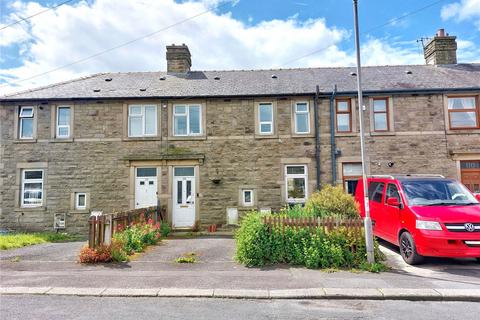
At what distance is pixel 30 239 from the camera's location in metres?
11.1

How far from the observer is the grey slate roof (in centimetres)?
1402

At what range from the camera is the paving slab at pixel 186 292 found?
5379 millimetres

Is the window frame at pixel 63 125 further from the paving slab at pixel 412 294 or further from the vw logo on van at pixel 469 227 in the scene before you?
the vw logo on van at pixel 469 227

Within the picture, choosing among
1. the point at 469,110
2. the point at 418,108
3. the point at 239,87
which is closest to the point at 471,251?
the point at 418,108

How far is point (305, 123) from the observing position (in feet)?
46.1

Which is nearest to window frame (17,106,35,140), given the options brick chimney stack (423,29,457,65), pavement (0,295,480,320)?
pavement (0,295,480,320)

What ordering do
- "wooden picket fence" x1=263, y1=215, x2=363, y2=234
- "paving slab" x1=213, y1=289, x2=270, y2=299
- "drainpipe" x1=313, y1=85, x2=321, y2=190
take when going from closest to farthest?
"paving slab" x1=213, y1=289, x2=270, y2=299 < "wooden picket fence" x1=263, y1=215, x2=363, y2=234 < "drainpipe" x1=313, y1=85, x2=321, y2=190

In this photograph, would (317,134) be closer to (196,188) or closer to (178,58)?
(196,188)

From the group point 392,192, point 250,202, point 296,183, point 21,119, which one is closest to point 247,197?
point 250,202

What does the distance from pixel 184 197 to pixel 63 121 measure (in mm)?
6674

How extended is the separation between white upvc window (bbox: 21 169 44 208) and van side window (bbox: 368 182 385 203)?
1366 centimetres

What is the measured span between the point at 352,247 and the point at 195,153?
27.8 ft

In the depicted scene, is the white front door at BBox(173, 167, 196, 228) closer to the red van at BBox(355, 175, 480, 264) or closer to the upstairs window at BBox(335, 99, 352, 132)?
the upstairs window at BBox(335, 99, 352, 132)

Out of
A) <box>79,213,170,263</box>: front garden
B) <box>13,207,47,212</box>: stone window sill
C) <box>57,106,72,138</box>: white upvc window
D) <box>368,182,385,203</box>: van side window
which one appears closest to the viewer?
<box>79,213,170,263</box>: front garden
